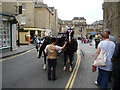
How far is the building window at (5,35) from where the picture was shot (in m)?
15.9

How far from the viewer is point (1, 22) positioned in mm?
15547

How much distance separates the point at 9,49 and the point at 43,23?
82.9ft

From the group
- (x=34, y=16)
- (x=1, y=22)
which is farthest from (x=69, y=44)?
(x=34, y=16)

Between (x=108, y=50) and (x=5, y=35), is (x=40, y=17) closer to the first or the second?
(x=5, y=35)

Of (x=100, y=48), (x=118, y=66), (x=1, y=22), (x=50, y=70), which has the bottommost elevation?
(x=50, y=70)

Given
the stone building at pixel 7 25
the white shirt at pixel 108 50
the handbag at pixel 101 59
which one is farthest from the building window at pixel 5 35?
the white shirt at pixel 108 50

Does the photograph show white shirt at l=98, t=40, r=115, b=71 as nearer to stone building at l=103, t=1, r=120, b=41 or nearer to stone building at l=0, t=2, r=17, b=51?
stone building at l=103, t=1, r=120, b=41

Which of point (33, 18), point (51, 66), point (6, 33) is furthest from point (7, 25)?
point (33, 18)

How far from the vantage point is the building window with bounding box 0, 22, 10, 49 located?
625 inches

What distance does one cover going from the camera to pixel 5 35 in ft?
54.9

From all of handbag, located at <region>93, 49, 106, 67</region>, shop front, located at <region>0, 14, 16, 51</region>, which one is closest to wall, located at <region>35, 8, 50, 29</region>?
shop front, located at <region>0, 14, 16, 51</region>

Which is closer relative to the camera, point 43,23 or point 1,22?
point 1,22

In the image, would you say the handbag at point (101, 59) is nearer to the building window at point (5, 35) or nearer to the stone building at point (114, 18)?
the stone building at point (114, 18)

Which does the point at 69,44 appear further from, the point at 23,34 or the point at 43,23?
the point at 43,23
